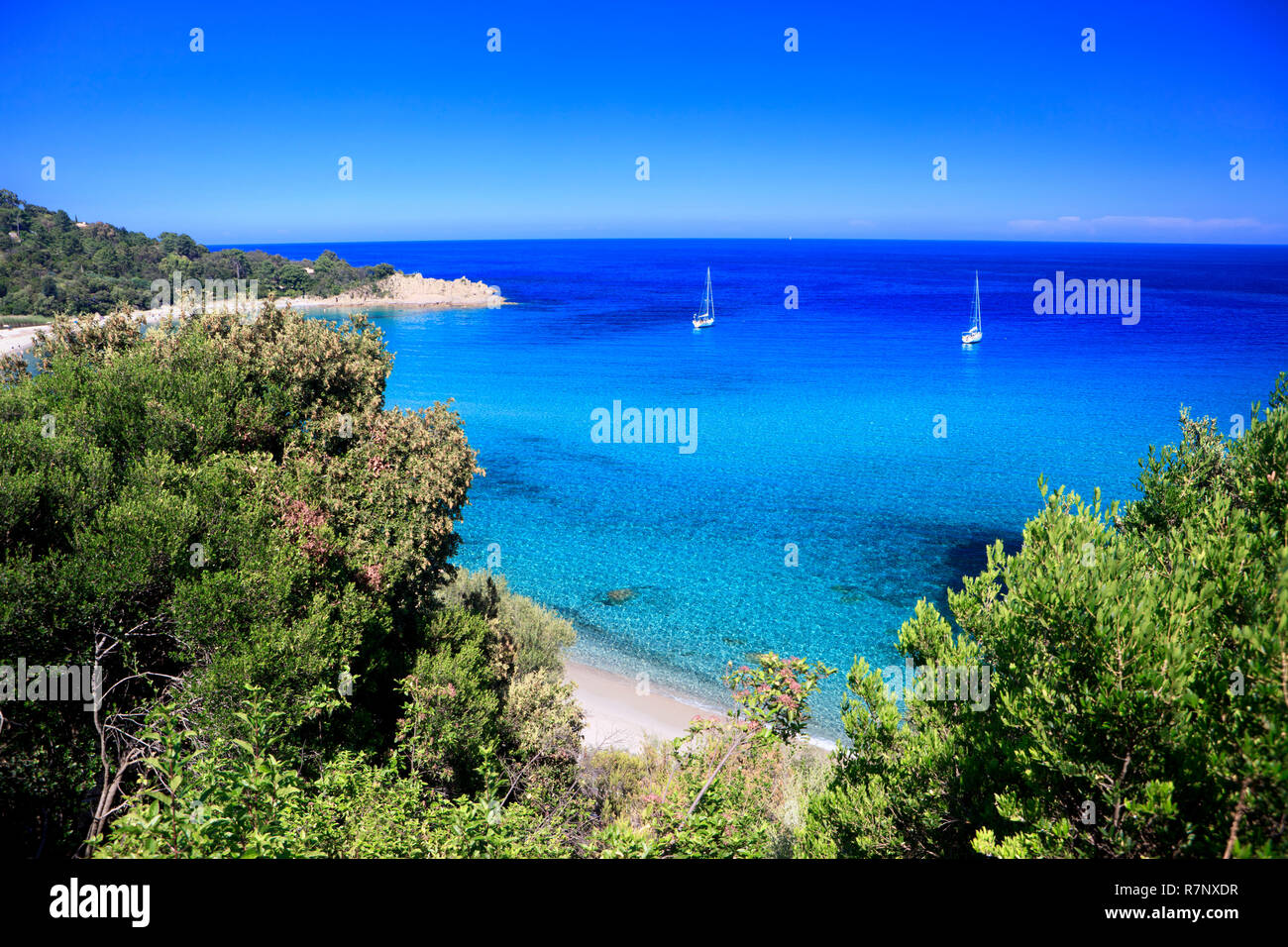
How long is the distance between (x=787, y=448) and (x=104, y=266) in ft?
306

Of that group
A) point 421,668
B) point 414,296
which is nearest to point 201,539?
point 421,668

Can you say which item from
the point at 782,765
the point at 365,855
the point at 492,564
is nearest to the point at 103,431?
the point at 365,855

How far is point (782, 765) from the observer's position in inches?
527

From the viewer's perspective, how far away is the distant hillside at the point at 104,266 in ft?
246

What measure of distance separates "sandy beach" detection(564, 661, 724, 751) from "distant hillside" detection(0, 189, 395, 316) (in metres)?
62.7

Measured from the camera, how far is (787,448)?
4559 cm

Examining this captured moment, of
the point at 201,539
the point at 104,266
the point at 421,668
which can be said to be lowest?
the point at 421,668

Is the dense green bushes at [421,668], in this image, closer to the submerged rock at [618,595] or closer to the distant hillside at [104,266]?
the submerged rock at [618,595]

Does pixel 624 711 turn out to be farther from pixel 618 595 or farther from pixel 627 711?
pixel 618 595

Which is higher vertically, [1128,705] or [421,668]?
[1128,705]

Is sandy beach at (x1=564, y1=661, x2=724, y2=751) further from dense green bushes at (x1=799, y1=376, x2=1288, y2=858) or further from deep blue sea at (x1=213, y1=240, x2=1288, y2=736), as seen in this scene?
dense green bushes at (x1=799, y1=376, x2=1288, y2=858)

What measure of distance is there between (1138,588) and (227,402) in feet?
41.0
